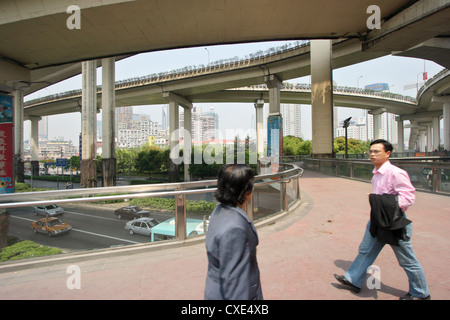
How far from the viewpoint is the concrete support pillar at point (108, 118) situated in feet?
89.4

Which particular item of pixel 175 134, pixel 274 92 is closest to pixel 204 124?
pixel 175 134

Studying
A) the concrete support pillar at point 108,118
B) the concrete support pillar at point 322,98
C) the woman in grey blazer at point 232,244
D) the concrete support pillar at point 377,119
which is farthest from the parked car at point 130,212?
the concrete support pillar at point 377,119

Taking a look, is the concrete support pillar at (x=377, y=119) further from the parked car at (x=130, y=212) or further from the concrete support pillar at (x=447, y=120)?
the parked car at (x=130, y=212)

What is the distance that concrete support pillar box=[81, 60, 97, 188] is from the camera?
27922 millimetres

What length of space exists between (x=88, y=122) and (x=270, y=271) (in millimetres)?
30234

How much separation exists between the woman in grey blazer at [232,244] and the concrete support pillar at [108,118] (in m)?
29.7

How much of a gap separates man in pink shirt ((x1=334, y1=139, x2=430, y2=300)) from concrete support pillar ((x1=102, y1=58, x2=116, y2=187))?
29549 mm

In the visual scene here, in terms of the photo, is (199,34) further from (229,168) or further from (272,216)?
(229,168)

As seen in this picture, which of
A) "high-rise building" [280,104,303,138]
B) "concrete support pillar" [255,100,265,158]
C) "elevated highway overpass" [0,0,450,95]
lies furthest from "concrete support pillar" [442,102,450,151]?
"high-rise building" [280,104,303,138]

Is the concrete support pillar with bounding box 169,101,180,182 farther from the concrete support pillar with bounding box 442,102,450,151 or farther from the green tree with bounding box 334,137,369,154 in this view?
the green tree with bounding box 334,137,369,154

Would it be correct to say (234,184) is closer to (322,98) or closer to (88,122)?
(322,98)

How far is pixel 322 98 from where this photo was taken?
20109 millimetres

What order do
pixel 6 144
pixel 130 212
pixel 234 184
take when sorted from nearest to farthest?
1. pixel 234 184
2. pixel 130 212
3. pixel 6 144
